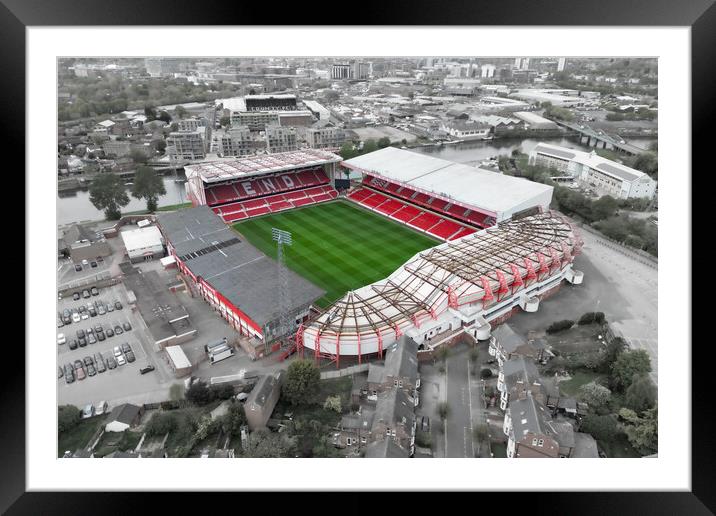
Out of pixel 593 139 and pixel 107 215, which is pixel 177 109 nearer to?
pixel 107 215

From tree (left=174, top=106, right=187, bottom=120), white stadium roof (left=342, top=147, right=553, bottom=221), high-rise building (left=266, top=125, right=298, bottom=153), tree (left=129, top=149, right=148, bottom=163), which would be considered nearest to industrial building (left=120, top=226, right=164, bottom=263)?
white stadium roof (left=342, top=147, right=553, bottom=221)

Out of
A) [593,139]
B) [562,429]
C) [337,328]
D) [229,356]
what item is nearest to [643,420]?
[562,429]

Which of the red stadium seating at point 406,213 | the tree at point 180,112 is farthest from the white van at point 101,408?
the tree at point 180,112

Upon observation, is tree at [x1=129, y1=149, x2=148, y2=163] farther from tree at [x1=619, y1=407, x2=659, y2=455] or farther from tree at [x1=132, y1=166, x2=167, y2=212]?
tree at [x1=619, y1=407, x2=659, y2=455]

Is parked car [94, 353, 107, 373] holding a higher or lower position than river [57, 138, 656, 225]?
lower

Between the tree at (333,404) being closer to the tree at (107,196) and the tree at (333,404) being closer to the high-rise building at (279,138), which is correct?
the tree at (107,196)

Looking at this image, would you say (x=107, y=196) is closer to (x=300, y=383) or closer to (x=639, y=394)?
(x=300, y=383)

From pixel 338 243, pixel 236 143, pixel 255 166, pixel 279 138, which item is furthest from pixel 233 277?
pixel 279 138
